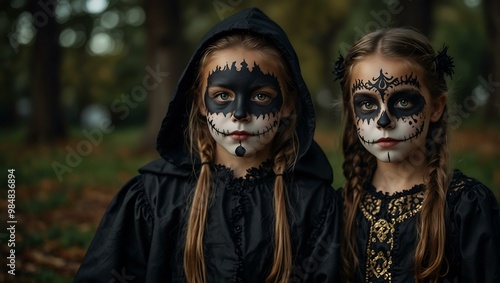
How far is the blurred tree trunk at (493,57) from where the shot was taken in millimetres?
6742

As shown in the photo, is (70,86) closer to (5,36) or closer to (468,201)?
(5,36)

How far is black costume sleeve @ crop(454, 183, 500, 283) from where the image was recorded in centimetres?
280

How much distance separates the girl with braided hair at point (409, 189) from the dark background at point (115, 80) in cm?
245

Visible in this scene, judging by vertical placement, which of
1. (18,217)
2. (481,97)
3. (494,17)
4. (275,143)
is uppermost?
(494,17)

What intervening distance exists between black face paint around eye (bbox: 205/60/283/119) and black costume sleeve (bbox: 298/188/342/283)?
0.72 m

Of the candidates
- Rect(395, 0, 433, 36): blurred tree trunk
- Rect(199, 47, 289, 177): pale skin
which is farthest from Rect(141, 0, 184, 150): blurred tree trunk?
Rect(199, 47, 289, 177): pale skin

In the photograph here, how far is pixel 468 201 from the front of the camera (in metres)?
2.90

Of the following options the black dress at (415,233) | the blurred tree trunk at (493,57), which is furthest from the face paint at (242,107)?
the blurred tree trunk at (493,57)

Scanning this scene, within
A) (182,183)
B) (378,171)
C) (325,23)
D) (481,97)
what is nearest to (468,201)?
(378,171)

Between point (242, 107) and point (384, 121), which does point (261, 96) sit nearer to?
point (242, 107)

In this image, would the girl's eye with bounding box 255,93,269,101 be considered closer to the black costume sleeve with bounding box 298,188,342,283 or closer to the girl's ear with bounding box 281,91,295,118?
the girl's ear with bounding box 281,91,295,118

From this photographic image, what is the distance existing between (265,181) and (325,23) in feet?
22.0

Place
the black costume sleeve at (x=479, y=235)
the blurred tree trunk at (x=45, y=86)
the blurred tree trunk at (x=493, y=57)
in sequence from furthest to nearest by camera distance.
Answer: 1. the blurred tree trunk at (x=45, y=86)
2. the blurred tree trunk at (x=493, y=57)
3. the black costume sleeve at (x=479, y=235)

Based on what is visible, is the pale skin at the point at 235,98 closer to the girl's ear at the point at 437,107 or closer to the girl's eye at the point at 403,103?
the girl's eye at the point at 403,103
